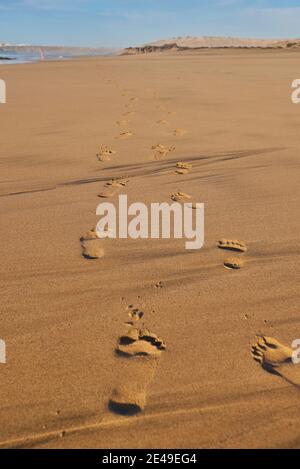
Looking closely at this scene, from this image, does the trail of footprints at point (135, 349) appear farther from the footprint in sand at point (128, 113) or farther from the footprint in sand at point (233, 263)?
the footprint in sand at point (128, 113)

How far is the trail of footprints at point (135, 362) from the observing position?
116cm

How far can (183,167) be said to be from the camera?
3297mm

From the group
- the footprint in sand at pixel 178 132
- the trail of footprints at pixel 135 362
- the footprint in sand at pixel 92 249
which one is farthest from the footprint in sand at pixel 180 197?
the footprint in sand at pixel 178 132

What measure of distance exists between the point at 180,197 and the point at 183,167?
73cm

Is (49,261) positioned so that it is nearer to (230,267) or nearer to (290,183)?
(230,267)

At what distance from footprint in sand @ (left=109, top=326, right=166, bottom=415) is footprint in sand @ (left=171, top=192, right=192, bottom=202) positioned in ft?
4.41

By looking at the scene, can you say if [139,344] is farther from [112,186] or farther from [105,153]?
[105,153]

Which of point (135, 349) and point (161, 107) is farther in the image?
point (161, 107)

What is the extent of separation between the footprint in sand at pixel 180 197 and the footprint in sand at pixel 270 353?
1.39 m

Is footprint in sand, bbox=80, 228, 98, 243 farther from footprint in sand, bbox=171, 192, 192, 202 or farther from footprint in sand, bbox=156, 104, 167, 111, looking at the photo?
footprint in sand, bbox=156, 104, 167, 111

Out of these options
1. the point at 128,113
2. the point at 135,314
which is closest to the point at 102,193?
the point at 135,314

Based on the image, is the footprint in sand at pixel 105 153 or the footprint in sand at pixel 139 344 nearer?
the footprint in sand at pixel 139 344

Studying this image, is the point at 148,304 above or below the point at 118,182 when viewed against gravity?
below
